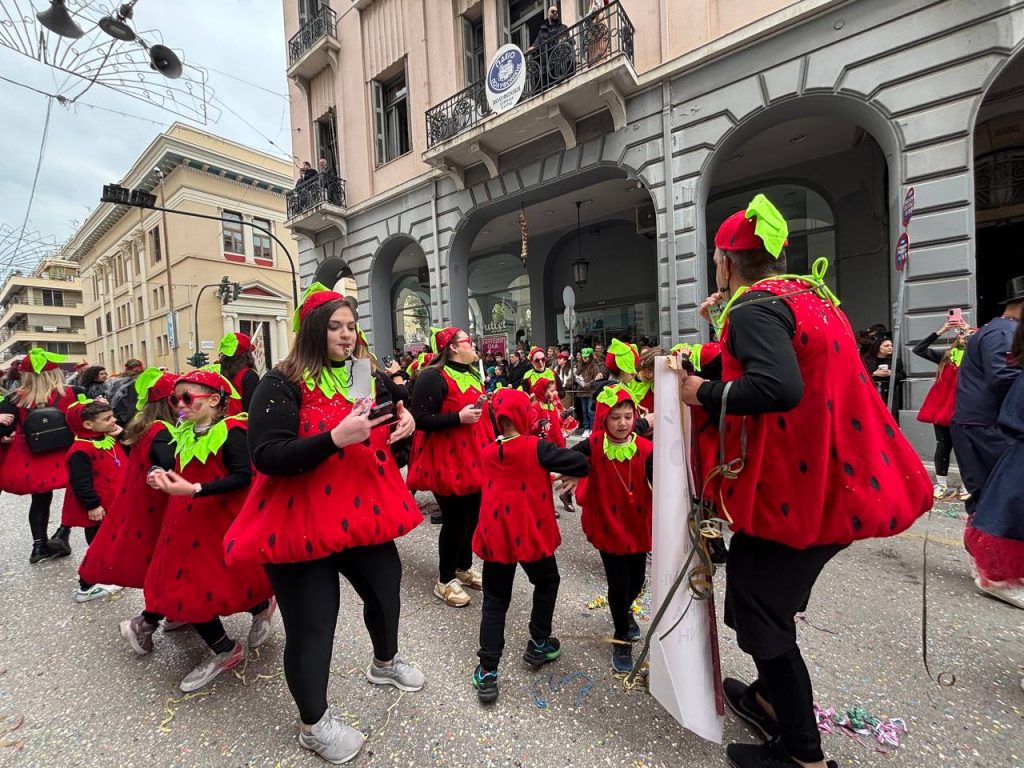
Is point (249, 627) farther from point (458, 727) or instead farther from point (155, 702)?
point (458, 727)

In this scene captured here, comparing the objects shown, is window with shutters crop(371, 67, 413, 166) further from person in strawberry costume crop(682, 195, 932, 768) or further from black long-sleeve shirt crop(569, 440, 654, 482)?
person in strawberry costume crop(682, 195, 932, 768)

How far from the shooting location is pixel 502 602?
7.72 feet

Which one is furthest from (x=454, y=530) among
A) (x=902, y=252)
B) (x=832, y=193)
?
(x=832, y=193)

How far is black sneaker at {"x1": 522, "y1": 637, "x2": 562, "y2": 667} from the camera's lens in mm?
2426

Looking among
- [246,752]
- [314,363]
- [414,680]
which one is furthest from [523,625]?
[314,363]

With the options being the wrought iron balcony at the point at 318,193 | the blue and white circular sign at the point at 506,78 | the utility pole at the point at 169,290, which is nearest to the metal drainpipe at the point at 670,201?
the blue and white circular sign at the point at 506,78

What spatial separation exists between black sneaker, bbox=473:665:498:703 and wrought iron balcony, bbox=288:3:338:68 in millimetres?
17076

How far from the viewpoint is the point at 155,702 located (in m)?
2.35

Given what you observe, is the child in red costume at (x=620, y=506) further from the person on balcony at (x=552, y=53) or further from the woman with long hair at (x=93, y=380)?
the woman with long hair at (x=93, y=380)

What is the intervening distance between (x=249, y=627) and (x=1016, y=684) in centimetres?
422

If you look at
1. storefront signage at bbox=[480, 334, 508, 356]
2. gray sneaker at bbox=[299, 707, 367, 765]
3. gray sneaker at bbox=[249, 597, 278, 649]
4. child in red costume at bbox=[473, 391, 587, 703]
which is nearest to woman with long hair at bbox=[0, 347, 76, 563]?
gray sneaker at bbox=[249, 597, 278, 649]

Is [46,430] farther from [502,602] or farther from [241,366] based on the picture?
[502,602]

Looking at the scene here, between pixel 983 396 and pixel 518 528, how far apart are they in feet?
11.0

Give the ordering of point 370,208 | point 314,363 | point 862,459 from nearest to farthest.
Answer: point 862,459
point 314,363
point 370,208
